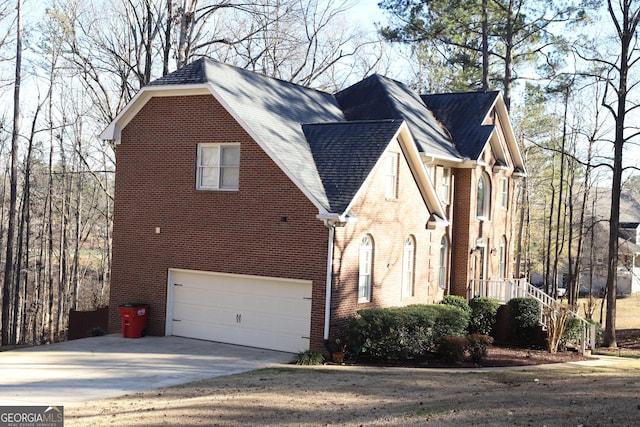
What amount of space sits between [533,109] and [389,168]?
2657 centimetres

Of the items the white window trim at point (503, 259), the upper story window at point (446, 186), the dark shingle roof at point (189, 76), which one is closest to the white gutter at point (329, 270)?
the dark shingle roof at point (189, 76)

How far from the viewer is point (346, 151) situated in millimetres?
20062

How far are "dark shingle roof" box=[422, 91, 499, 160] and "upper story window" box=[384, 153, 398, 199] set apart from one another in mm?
5876

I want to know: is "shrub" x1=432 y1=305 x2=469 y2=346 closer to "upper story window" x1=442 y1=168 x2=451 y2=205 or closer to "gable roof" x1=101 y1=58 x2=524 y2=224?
"gable roof" x1=101 y1=58 x2=524 y2=224

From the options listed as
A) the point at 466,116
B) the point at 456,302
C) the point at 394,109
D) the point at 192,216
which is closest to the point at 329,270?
the point at 192,216

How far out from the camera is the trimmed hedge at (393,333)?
18219mm

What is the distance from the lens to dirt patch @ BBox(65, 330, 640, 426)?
36.4ft

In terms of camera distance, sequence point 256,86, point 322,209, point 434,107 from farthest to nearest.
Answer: point 434,107 < point 256,86 < point 322,209

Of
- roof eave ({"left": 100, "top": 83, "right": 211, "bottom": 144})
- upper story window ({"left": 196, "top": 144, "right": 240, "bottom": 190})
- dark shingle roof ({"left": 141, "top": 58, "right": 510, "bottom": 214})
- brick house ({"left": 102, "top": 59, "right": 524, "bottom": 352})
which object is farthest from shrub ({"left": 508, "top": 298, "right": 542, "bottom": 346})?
roof eave ({"left": 100, "top": 83, "right": 211, "bottom": 144})

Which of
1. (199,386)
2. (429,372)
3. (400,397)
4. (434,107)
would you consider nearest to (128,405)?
(199,386)

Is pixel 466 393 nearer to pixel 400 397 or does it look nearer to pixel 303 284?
pixel 400 397

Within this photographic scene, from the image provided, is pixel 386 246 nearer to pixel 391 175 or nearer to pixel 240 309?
pixel 391 175

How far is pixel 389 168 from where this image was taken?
20.7m

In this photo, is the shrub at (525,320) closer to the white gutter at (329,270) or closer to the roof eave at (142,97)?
the white gutter at (329,270)
